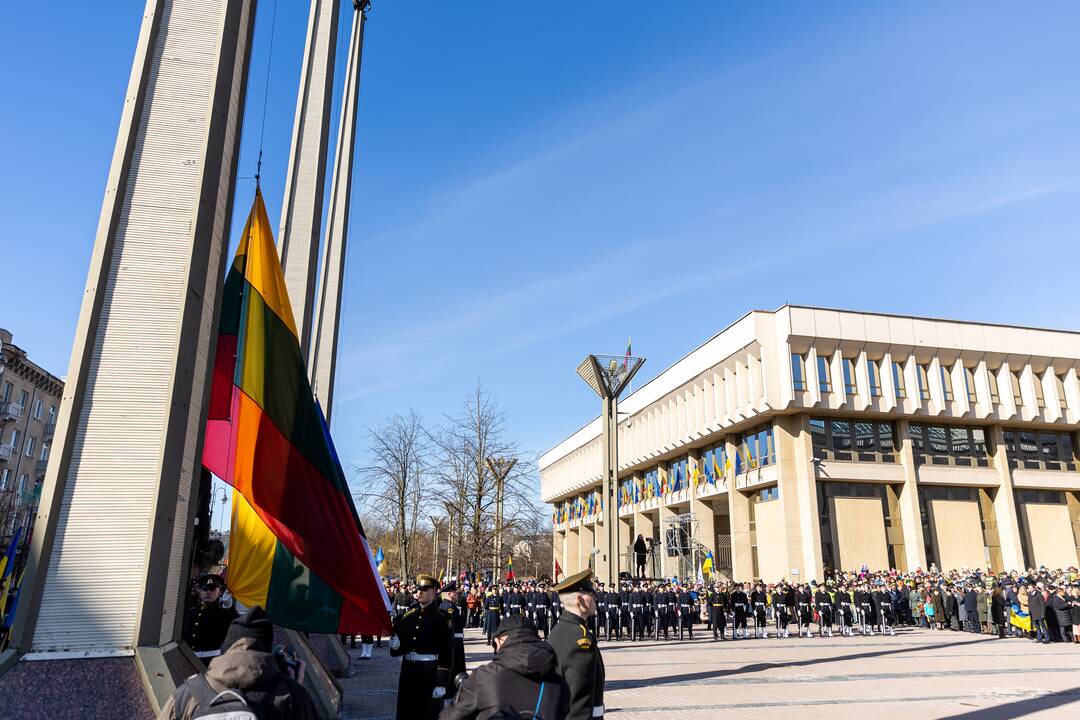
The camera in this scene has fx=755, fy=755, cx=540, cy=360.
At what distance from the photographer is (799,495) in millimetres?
38844

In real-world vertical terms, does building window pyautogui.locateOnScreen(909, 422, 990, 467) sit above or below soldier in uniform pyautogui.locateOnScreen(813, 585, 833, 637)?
above

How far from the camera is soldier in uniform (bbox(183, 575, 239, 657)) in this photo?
6.53 meters

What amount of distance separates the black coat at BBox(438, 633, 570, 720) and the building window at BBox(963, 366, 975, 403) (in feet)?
147

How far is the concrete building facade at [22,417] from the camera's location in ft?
159

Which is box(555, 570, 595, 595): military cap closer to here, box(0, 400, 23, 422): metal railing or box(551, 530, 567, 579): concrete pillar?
box(0, 400, 23, 422): metal railing

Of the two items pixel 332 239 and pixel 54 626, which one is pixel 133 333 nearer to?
pixel 54 626

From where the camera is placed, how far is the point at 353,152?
1669 cm

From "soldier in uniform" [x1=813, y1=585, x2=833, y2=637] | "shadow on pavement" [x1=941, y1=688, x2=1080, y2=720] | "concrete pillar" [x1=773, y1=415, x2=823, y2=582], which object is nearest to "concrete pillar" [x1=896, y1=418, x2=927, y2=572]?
"concrete pillar" [x1=773, y1=415, x2=823, y2=582]

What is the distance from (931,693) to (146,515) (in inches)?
466

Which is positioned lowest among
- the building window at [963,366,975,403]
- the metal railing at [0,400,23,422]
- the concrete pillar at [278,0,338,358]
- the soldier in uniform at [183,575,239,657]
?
the soldier in uniform at [183,575,239,657]

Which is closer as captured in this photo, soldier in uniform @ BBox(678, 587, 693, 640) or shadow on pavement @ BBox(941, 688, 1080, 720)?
shadow on pavement @ BBox(941, 688, 1080, 720)

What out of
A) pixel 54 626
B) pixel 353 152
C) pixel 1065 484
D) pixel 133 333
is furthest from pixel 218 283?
pixel 1065 484

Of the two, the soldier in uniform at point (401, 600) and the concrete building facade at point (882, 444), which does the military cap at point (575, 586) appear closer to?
the soldier in uniform at point (401, 600)

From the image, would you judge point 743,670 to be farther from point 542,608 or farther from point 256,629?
point 256,629
